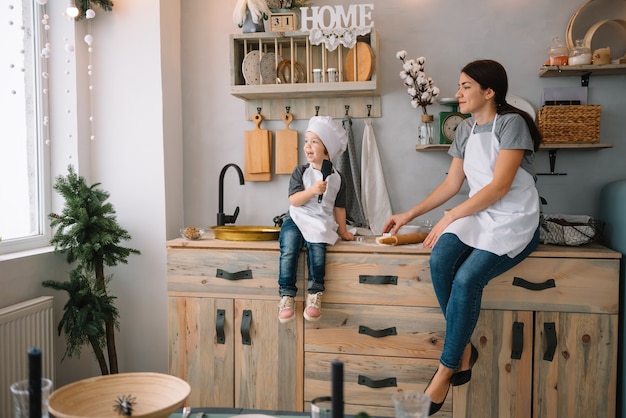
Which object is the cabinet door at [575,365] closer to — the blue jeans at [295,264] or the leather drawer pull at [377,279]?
the leather drawer pull at [377,279]

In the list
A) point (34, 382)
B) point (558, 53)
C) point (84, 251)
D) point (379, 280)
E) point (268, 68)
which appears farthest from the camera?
point (268, 68)

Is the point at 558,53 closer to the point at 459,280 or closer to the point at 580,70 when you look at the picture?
the point at 580,70

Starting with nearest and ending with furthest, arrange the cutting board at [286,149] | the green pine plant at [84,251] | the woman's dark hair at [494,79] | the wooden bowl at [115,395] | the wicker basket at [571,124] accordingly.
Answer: the wooden bowl at [115,395], the woman's dark hair at [494,79], the green pine plant at [84,251], the wicker basket at [571,124], the cutting board at [286,149]

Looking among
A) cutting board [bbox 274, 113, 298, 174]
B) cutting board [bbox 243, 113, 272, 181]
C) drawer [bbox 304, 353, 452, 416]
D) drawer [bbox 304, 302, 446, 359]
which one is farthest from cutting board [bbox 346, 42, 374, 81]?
drawer [bbox 304, 353, 452, 416]

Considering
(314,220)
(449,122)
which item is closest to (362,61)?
(449,122)

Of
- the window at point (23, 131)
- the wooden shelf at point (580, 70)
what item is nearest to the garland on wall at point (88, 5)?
the window at point (23, 131)

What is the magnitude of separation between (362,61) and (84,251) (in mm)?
1630

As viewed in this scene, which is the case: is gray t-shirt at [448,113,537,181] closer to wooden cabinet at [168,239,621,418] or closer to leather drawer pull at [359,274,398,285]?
wooden cabinet at [168,239,621,418]

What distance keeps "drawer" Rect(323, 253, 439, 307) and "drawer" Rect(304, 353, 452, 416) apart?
26 cm

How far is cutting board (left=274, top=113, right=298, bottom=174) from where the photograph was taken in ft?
10.3

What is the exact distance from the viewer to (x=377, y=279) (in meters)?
2.55

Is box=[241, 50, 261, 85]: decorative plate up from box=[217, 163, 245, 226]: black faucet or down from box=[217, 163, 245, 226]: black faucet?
up

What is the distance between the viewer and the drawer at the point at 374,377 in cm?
255

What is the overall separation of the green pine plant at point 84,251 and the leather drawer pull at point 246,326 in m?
0.63
